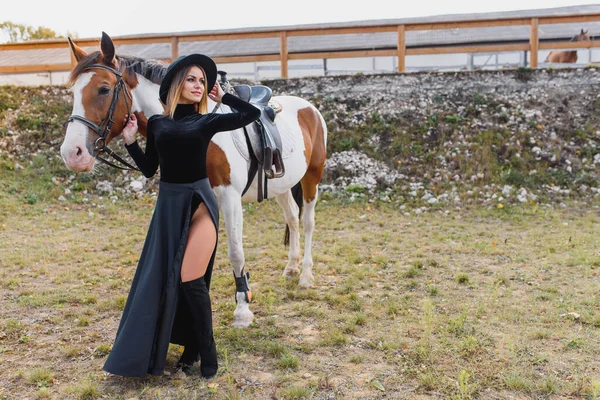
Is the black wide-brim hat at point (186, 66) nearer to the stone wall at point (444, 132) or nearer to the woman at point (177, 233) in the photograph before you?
the woman at point (177, 233)

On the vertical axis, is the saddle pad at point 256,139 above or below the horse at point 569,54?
below

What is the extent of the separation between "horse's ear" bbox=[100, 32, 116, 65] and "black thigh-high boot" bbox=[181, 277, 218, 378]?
1.85m

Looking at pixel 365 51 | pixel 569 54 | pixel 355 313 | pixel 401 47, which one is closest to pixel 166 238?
pixel 355 313

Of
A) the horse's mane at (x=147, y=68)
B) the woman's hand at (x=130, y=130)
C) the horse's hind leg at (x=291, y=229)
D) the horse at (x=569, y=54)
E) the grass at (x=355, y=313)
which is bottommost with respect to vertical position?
the grass at (x=355, y=313)

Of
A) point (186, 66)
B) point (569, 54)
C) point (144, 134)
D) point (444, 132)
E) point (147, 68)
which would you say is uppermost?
point (569, 54)

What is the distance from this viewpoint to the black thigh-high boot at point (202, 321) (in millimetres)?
3174

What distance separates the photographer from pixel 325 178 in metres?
11.2

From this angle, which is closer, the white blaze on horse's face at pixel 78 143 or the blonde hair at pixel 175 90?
the blonde hair at pixel 175 90

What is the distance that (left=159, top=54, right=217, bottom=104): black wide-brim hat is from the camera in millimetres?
3121

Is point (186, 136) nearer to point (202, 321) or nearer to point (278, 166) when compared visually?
point (202, 321)

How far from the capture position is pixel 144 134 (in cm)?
387

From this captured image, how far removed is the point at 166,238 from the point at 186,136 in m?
0.72

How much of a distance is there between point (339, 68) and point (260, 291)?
688 inches

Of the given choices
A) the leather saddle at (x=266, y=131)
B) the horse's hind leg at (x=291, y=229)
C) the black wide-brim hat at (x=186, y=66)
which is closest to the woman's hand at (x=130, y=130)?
the black wide-brim hat at (x=186, y=66)
